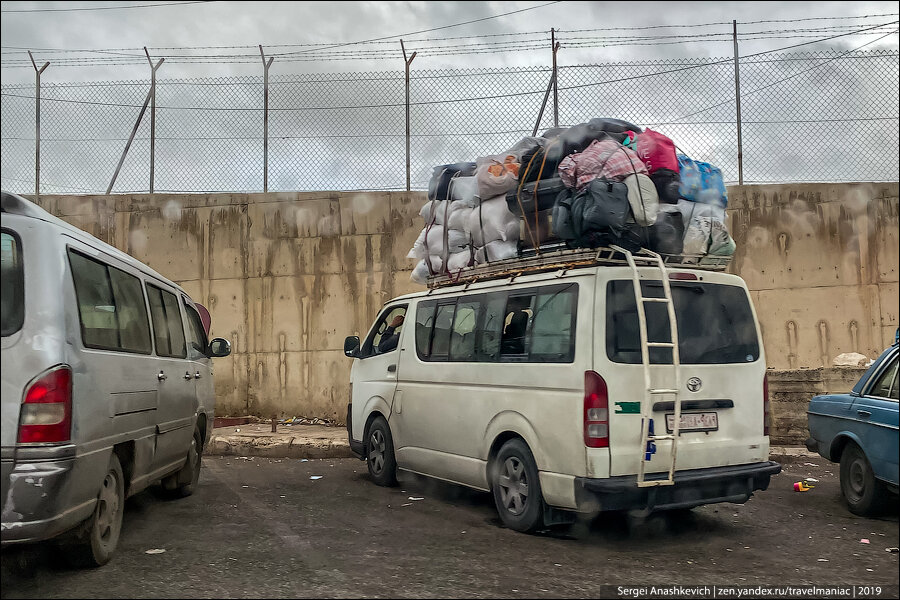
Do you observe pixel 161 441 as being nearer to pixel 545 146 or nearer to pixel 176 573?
pixel 176 573

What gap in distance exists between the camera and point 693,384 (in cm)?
528

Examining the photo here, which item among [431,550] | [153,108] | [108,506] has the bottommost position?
[431,550]

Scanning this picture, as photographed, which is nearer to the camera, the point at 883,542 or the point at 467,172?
the point at 883,542

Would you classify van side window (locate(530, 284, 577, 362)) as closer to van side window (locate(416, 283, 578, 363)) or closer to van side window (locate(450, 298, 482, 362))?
van side window (locate(416, 283, 578, 363))

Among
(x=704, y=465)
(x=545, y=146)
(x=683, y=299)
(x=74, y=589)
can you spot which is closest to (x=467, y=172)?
(x=545, y=146)

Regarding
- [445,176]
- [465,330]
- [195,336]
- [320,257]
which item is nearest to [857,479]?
[465,330]

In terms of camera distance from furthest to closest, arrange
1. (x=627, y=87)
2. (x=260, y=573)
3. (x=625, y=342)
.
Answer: (x=627, y=87) < (x=625, y=342) < (x=260, y=573)

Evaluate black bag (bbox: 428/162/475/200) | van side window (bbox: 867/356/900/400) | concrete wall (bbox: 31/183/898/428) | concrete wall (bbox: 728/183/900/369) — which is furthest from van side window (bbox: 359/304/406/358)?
concrete wall (bbox: 728/183/900/369)

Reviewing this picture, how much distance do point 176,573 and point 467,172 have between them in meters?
4.29

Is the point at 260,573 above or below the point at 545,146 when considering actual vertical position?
below

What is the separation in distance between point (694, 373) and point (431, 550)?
7.08 feet

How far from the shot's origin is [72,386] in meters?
3.86

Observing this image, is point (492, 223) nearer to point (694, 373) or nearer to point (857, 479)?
point (694, 373)

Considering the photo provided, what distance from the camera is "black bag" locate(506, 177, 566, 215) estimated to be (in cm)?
581
